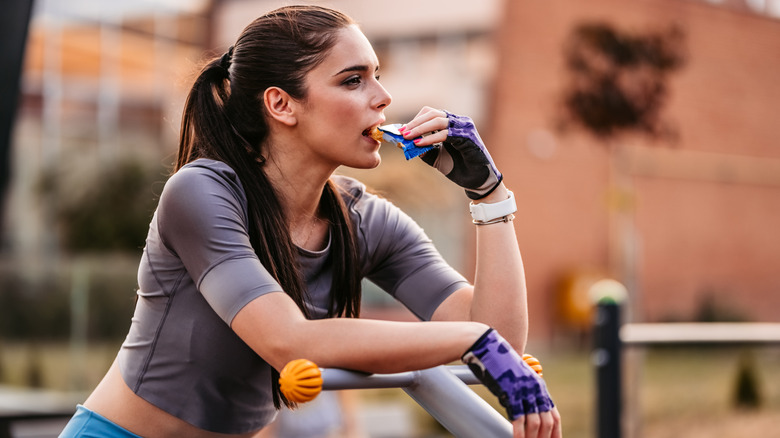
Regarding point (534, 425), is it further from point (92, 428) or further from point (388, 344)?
point (92, 428)

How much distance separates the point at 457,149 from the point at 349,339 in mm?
525

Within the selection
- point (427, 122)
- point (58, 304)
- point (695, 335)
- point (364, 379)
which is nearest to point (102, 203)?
point (58, 304)

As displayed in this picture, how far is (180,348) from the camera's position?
1.90 meters

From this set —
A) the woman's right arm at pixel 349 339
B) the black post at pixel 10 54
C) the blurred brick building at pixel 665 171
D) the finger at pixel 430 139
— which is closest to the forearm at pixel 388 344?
the woman's right arm at pixel 349 339

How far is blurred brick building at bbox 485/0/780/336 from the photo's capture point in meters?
16.5

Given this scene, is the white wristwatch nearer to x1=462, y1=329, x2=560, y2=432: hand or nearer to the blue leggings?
x1=462, y1=329, x2=560, y2=432: hand

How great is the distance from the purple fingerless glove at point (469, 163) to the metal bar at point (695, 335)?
9.58ft

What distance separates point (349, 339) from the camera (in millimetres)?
1663

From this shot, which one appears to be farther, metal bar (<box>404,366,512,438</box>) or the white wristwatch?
the white wristwatch

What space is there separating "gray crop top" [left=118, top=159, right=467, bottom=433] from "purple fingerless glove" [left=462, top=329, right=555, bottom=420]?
1.27ft

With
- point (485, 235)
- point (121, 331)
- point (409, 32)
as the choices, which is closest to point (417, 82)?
point (409, 32)

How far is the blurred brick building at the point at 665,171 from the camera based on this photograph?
54.1 feet

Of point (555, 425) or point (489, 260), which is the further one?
point (489, 260)

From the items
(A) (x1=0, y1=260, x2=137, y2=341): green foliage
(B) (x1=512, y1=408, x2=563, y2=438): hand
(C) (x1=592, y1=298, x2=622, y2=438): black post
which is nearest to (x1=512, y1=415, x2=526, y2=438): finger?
(B) (x1=512, y1=408, x2=563, y2=438): hand
